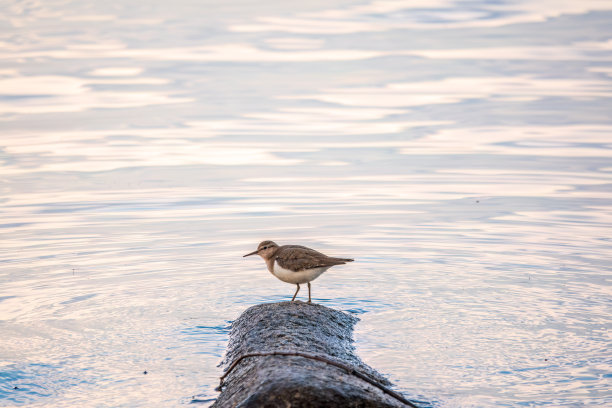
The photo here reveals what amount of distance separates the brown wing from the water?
3.17 feet

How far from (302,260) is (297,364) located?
10.8ft

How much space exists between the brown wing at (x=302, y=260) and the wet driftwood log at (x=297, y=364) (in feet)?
2.01

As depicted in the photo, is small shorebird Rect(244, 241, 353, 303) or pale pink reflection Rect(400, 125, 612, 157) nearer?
small shorebird Rect(244, 241, 353, 303)

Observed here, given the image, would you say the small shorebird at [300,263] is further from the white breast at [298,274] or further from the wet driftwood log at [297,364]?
the wet driftwood log at [297,364]

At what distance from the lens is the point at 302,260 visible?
39.2 feet

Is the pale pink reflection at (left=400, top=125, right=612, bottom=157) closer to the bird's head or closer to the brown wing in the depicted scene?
the bird's head

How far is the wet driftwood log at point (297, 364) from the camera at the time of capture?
315 inches

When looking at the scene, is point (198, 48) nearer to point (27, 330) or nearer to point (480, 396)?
point (27, 330)

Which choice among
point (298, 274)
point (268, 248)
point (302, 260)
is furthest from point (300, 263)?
point (268, 248)

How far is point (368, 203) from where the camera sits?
63.5 ft

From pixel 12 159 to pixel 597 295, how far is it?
599 inches

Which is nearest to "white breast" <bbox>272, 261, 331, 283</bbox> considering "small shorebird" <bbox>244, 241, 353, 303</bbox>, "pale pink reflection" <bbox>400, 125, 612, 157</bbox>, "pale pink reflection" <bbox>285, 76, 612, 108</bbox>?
"small shorebird" <bbox>244, 241, 353, 303</bbox>

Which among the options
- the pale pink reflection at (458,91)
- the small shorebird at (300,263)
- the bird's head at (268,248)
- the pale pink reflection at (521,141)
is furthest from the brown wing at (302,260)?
the pale pink reflection at (458,91)

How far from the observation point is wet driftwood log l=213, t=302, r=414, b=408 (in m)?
8.01
